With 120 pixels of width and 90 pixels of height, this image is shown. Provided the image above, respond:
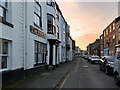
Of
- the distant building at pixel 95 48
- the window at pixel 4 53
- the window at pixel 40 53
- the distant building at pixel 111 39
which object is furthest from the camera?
the distant building at pixel 95 48

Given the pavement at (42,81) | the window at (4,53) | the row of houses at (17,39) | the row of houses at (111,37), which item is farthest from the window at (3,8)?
the row of houses at (111,37)

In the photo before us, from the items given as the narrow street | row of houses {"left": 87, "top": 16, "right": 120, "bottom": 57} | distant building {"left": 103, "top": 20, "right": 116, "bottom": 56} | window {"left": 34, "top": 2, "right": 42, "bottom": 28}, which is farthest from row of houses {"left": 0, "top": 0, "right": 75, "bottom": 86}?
distant building {"left": 103, "top": 20, "right": 116, "bottom": 56}

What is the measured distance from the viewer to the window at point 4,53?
7193 millimetres

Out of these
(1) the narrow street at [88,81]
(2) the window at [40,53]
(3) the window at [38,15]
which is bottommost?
(1) the narrow street at [88,81]

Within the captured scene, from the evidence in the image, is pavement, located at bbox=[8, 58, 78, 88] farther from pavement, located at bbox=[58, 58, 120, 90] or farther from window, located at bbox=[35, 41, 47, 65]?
window, located at bbox=[35, 41, 47, 65]

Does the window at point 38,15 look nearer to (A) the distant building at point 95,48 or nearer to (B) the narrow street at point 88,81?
(B) the narrow street at point 88,81

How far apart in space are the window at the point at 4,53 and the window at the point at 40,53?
4.52m

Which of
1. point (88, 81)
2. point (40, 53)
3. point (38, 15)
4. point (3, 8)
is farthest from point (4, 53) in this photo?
point (38, 15)

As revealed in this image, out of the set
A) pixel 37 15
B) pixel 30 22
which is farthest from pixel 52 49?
pixel 30 22

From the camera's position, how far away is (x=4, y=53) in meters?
7.50

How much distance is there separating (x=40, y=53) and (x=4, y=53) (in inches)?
239

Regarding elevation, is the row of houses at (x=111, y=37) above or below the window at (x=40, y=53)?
above

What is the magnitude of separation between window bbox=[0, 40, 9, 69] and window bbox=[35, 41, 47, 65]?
4.52m

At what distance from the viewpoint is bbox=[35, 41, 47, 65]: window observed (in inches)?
483
